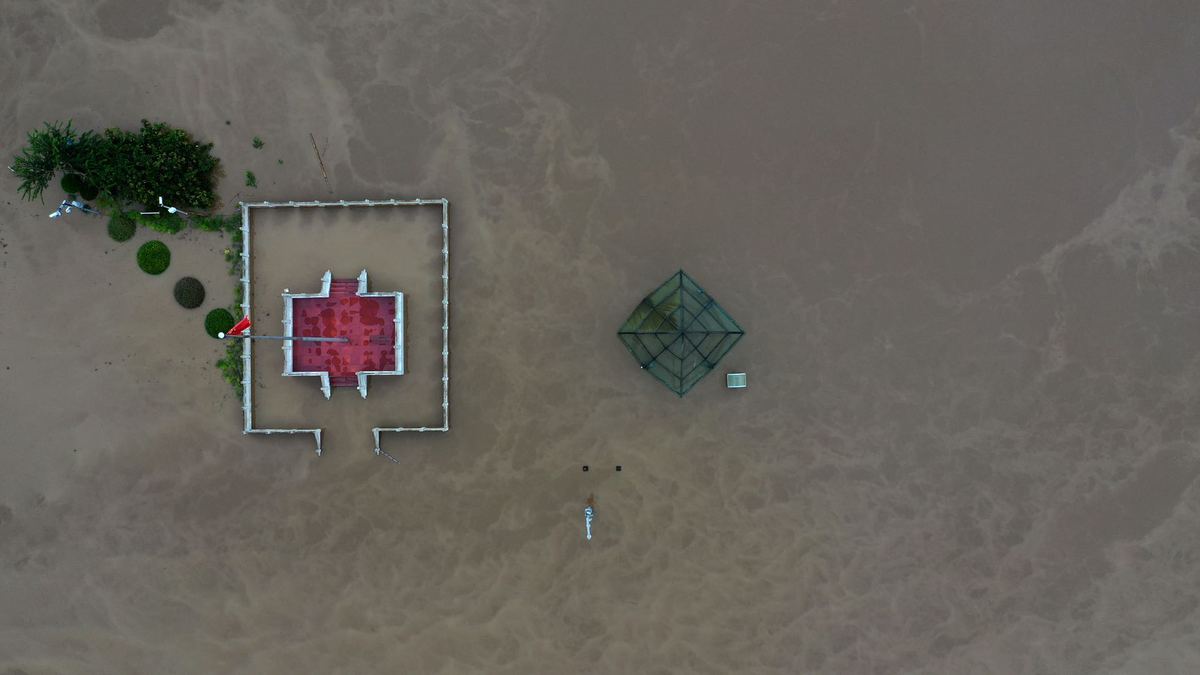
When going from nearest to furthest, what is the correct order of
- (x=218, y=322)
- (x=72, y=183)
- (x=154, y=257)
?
(x=72, y=183)
(x=218, y=322)
(x=154, y=257)

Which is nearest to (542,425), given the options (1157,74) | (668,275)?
(668,275)

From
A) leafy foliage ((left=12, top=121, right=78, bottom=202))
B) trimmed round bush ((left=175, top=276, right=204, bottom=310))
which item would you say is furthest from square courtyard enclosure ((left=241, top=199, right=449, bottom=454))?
leafy foliage ((left=12, top=121, right=78, bottom=202))

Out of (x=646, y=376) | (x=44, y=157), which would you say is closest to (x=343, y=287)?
(x=44, y=157)

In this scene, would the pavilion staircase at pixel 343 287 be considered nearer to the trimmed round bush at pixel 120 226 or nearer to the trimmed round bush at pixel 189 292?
the trimmed round bush at pixel 189 292

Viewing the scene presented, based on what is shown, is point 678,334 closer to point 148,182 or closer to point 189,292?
point 189,292

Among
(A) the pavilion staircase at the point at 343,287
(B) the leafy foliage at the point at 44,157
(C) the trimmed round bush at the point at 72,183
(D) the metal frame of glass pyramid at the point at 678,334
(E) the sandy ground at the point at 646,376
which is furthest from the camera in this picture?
(A) the pavilion staircase at the point at 343,287

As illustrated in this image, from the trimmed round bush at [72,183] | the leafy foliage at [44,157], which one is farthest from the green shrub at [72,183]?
the leafy foliage at [44,157]

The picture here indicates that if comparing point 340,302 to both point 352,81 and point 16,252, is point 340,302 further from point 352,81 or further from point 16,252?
point 16,252
